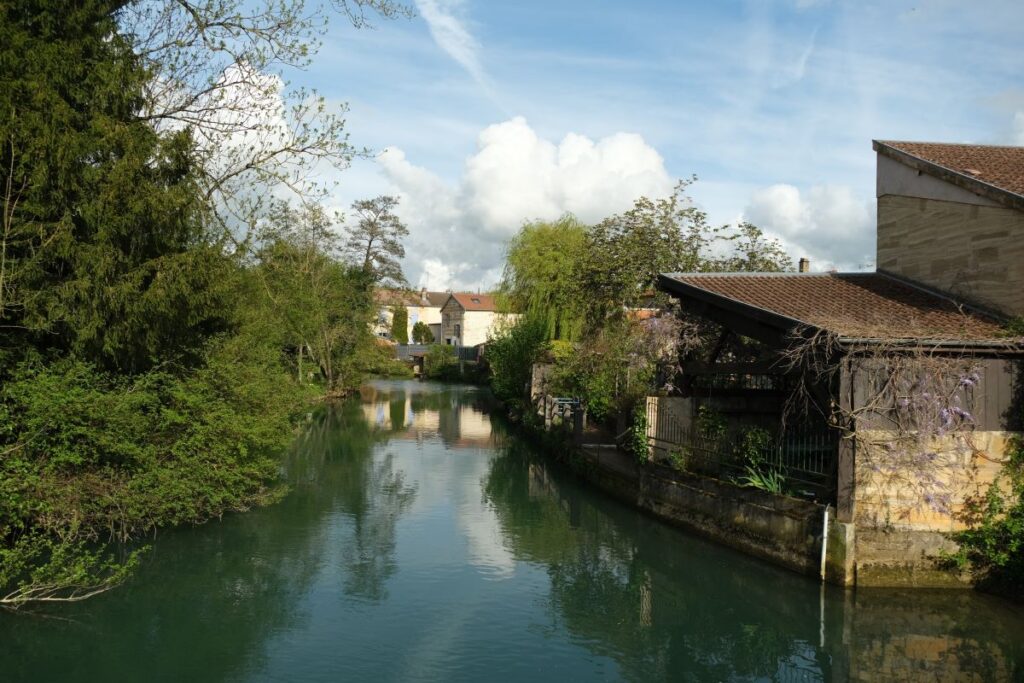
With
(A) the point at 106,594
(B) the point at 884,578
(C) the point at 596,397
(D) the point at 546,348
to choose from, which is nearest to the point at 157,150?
(A) the point at 106,594

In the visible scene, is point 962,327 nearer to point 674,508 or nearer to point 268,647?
point 674,508

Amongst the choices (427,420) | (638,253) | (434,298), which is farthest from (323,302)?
(434,298)

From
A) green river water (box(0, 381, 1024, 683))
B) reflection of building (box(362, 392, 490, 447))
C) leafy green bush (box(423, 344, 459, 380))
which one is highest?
leafy green bush (box(423, 344, 459, 380))

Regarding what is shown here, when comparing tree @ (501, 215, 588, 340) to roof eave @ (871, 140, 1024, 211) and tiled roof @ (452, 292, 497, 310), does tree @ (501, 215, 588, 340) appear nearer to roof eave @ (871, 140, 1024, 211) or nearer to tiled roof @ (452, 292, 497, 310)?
roof eave @ (871, 140, 1024, 211)

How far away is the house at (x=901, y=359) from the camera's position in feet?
36.3

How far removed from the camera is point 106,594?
1097 cm

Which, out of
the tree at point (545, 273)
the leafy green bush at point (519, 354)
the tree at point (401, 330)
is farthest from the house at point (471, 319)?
the leafy green bush at point (519, 354)

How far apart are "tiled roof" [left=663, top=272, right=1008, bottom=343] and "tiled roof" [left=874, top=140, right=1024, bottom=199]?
199 cm

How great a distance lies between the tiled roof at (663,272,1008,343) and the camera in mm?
11602

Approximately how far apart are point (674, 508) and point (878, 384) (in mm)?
5123

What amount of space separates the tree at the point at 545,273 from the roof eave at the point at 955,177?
16.1 m

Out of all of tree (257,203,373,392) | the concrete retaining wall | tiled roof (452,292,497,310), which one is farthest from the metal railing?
tiled roof (452,292,497,310)

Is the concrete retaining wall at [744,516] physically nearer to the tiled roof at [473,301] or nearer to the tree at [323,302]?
the tree at [323,302]

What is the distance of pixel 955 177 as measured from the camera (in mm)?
13359
